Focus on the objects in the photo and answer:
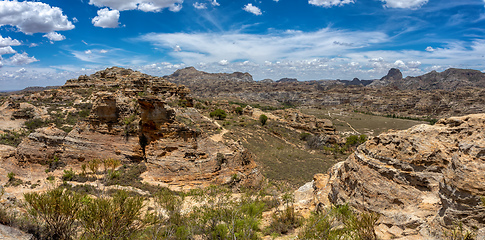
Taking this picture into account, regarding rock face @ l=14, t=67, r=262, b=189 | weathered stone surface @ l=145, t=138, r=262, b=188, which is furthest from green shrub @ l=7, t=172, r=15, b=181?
weathered stone surface @ l=145, t=138, r=262, b=188

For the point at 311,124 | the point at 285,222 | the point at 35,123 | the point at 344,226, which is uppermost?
the point at 35,123

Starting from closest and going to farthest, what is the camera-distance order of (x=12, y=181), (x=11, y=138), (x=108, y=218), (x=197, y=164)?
(x=108, y=218) < (x=12, y=181) < (x=197, y=164) < (x=11, y=138)

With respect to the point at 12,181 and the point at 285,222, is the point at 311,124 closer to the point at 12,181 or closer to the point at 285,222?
the point at 285,222

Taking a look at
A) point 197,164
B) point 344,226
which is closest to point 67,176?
point 197,164

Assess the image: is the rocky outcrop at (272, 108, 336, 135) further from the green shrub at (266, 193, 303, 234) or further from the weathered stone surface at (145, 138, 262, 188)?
the green shrub at (266, 193, 303, 234)

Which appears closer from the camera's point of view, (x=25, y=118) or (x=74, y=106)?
(x=25, y=118)

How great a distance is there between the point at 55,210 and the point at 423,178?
1306cm

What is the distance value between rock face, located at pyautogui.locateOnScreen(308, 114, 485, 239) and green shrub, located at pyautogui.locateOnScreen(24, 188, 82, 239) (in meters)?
10.7

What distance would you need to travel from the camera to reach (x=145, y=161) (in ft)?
67.4

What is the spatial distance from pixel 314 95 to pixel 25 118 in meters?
190

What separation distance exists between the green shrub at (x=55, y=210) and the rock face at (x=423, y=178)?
35.0 feet

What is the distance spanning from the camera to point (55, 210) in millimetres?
7840

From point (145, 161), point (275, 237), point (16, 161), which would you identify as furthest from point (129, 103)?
point (275, 237)

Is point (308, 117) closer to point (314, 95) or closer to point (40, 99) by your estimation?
point (40, 99)
